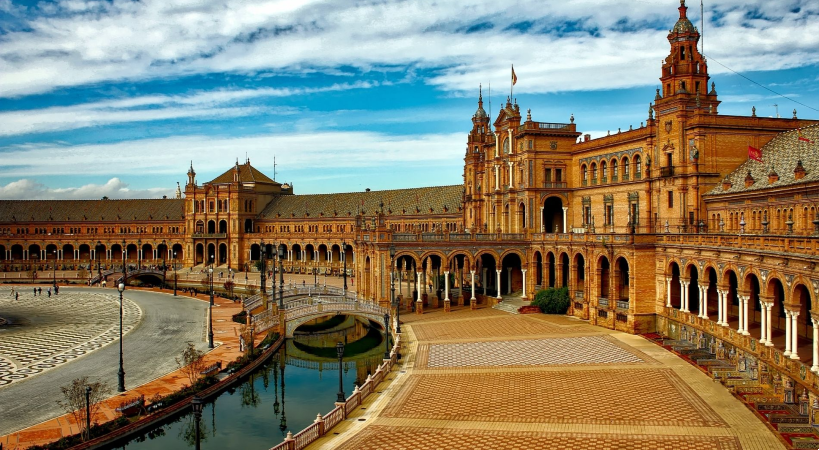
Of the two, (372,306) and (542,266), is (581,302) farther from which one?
(372,306)

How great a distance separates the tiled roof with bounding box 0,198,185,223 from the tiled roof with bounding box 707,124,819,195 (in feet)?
338

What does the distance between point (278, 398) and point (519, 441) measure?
19.6 m

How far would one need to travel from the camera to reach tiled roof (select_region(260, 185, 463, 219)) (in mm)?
106938

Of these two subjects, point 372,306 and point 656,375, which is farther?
point 372,306

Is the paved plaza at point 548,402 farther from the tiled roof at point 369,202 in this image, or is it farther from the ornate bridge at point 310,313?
the tiled roof at point 369,202

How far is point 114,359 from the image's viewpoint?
48594 mm

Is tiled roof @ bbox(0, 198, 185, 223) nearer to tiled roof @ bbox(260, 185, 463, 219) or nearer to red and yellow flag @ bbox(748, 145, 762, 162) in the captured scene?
tiled roof @ bbox(260, 185, 463, 219)

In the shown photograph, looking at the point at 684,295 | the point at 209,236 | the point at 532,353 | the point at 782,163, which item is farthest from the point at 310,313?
the point at 209,236

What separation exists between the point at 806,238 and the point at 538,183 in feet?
131

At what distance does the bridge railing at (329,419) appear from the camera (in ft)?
89.6

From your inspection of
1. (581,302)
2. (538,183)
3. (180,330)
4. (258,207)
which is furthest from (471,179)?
(258,207)

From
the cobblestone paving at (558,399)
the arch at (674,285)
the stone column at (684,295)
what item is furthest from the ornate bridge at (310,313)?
the stone column at (684,295)

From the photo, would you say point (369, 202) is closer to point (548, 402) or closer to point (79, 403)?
point (548, 402)

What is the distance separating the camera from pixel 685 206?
55.6 metres
